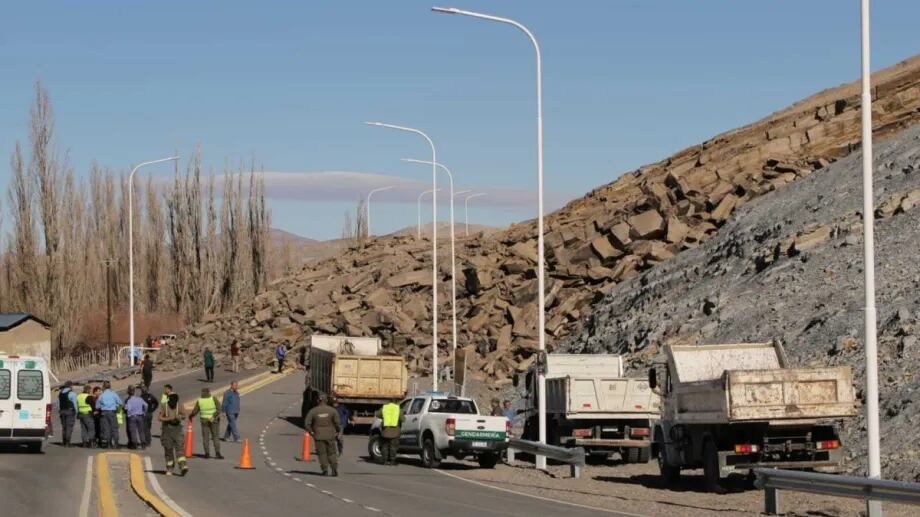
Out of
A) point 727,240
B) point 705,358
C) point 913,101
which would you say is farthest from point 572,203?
point 705,358

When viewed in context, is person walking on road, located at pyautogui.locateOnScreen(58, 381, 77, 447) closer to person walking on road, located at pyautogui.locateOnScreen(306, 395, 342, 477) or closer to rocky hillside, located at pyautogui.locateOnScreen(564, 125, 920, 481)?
person walking on road, located at pyautogui.locateOnScreen(306, 395, 342, 477)

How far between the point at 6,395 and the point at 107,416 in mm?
4197

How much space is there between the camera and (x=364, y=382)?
44.3m

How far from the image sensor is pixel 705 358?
27625mm

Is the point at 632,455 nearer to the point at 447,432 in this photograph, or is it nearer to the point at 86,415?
the point at 447,432

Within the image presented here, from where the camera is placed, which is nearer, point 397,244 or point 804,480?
point 804,480

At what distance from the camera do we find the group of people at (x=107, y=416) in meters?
34.8

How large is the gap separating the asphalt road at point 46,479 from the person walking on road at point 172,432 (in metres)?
1.60

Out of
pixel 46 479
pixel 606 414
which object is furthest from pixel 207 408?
pixel 606 414

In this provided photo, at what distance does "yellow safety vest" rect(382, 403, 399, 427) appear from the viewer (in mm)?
31766

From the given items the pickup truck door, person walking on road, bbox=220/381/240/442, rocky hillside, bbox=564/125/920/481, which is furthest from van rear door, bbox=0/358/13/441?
rocky hillside, bbox=564/125/920/481

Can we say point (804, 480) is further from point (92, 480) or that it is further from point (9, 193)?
point (9, 193)

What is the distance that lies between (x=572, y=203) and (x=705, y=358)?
205 feet

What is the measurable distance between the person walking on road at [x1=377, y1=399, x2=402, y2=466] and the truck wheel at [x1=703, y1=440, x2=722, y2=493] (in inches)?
343
